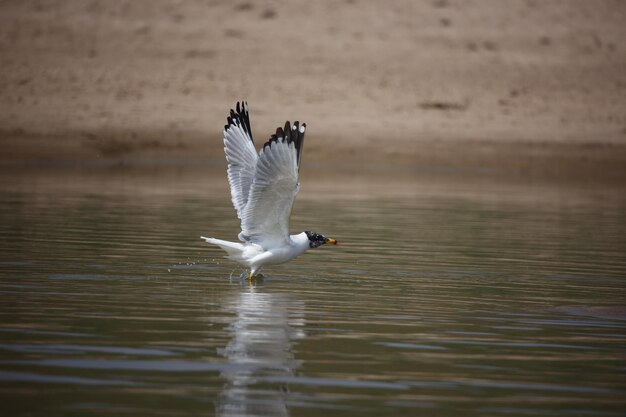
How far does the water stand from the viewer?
681 centimetres

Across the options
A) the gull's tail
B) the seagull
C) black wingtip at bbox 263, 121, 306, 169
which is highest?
black wingtip at bbox 263, 121, 306, 169

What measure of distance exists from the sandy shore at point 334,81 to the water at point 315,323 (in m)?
19.9

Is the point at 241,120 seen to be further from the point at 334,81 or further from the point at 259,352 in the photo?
the point at 334,81

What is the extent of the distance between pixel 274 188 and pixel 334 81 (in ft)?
104

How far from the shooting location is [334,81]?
141ft

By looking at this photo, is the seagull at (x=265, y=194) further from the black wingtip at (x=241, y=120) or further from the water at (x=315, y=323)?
the water at (x=315, y=323)

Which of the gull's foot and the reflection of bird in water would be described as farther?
the gull's foot

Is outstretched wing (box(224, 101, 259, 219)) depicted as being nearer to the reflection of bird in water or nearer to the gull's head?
the gull's head

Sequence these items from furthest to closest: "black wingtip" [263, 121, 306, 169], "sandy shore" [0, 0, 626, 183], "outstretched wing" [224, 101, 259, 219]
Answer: "sandy shore" [0, 0, 626, 183] → "outstretched wing" [224, 101, 259, 219] → "black wingtip" [263, 121, 306, 169]

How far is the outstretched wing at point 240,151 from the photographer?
1336cm

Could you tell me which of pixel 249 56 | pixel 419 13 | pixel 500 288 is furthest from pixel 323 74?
pixel 500 288

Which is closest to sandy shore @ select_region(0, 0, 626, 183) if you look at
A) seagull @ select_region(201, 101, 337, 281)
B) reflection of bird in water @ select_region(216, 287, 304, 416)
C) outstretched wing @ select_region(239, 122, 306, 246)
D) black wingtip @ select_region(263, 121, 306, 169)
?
seagull @ select_region(201, 101, 337, 281)

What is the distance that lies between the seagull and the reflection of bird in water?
901 millimetres

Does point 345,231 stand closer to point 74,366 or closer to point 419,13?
point 74,366
